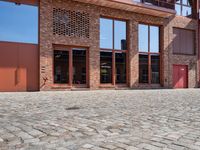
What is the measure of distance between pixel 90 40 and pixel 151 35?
230 inches

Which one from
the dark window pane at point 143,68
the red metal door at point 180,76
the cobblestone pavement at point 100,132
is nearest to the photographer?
the cobblestone pavement at point 100,132

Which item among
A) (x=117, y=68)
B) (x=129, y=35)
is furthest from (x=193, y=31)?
(x=117, y=68)

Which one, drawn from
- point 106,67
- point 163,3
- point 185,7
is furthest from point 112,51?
point 185,7

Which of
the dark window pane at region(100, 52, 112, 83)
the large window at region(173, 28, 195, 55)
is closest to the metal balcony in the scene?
the large window at region(173, 28, 195, 55)

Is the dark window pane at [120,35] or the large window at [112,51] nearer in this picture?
the large window at [112,51]

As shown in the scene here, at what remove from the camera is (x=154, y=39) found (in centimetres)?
2261

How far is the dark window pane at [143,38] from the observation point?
850 inches

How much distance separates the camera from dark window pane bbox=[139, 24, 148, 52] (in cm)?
2158

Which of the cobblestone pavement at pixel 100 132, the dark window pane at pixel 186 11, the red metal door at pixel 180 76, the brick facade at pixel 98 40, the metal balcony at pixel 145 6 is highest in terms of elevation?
the dark window pane at pixel 186 11

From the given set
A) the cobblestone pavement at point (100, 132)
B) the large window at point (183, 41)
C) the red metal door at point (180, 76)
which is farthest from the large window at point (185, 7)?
the cobblestone pavement at point (100, 132)

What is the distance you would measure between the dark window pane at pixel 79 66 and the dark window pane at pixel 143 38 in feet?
16.2

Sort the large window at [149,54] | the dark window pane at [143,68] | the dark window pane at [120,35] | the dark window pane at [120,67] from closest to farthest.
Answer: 1. the dark window pane at [120,67]
2. the dark window pane at [120,35]
3. the dark window pane at [143,68]
4. the large window at [149,54]

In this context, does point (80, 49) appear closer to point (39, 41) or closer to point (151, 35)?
point (39, 41)

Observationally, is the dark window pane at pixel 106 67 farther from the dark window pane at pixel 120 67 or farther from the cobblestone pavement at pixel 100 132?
the cobblestone pavement at pixel 100 132
